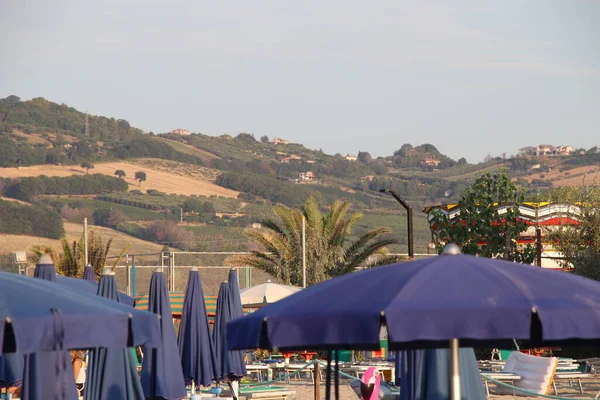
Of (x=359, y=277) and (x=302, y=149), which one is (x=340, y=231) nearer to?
(x=359, y=277)

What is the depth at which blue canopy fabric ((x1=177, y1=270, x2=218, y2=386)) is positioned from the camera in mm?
16781

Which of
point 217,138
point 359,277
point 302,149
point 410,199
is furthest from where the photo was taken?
point 302,149

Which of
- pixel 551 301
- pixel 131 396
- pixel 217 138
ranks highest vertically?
pixel 217 138

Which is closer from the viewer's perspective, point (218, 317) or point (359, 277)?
point (359, 277)

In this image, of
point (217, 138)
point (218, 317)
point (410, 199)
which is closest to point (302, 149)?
point (217, 138)

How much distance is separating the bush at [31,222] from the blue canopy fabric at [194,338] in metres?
72.4

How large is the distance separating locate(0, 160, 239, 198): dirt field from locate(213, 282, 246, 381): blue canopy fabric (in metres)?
91.2

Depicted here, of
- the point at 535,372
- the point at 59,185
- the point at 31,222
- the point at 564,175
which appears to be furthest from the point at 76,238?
the point at 564,175

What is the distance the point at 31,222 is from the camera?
88.6 meters

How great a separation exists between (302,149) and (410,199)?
1853 inches

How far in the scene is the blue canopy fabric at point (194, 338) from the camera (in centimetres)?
1678

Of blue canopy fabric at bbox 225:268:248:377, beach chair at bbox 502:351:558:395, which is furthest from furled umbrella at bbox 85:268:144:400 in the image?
beach chair at bbox 502:351:558:395

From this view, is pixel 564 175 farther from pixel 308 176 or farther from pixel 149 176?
pixel 149 176

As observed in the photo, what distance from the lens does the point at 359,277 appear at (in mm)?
6980
